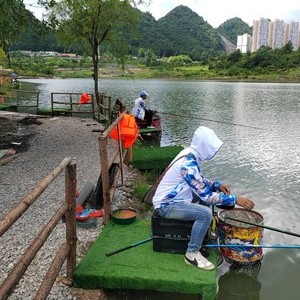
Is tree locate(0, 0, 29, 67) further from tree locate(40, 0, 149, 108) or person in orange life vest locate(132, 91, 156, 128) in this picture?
tree locate(40, 0, 149, 108)

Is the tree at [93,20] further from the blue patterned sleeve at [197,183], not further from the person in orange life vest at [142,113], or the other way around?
the blue patterned sleeve at [197,183]

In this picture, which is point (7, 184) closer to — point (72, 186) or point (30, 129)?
point (72, 186)

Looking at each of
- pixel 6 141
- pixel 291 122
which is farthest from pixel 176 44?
pixel 6 141

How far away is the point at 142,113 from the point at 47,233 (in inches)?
403

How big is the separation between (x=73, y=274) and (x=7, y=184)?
4.07m

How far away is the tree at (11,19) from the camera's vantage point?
8664 millimetres

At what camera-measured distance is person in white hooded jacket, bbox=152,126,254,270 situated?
13.4 feet

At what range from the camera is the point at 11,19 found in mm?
9109

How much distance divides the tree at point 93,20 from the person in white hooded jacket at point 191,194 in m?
14.1

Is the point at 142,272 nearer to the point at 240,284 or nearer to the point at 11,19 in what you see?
the point at 240,284

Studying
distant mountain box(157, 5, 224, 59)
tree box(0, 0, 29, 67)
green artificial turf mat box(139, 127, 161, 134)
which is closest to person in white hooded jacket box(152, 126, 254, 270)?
tree box(0, 0, 29, 67)

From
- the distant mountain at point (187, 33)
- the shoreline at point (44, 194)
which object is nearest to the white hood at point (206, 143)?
the shoreline at point (44, 194)

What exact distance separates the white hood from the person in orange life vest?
30.6ft

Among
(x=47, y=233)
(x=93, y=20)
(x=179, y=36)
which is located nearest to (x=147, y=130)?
(x=93, y=20)
